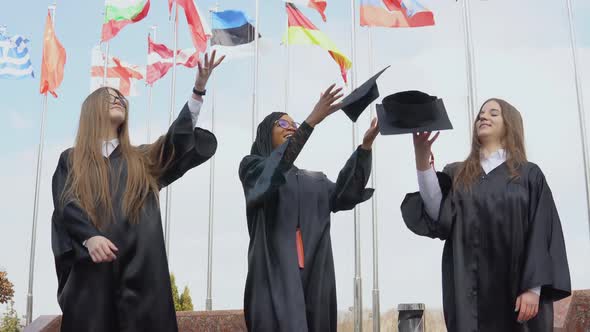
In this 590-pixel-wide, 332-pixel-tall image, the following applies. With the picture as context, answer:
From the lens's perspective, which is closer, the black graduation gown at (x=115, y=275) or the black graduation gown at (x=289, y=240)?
the black graduation gown at (x=115, y=275)

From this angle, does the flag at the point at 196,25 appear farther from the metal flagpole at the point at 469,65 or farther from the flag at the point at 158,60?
the metal flagpole at the point at 469,65

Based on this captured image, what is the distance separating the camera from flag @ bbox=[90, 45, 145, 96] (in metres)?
16.1

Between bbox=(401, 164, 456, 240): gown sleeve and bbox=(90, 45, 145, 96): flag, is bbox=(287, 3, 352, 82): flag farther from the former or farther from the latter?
bbox=(401, 164, 456, 240): gown sleeve

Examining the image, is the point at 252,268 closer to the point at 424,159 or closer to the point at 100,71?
the point at 424,159

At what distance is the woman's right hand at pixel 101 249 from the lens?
3977 mm

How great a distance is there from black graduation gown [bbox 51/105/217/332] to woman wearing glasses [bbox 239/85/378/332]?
0.68 metres

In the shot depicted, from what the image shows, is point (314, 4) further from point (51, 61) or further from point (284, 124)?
point (284, 124)

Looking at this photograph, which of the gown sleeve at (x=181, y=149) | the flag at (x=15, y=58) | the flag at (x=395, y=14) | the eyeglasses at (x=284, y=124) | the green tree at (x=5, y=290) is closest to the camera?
the gown sleeve at (x=181, y=149)

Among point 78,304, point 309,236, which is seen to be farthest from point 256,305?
point 78,304

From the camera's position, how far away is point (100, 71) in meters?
16.1

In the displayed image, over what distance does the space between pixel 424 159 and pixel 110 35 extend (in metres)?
11.5

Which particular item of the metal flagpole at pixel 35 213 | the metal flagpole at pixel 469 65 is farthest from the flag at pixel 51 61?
the metal flagpole at pixel 469 65

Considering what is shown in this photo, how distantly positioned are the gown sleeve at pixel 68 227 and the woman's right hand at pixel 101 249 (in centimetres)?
→ 10

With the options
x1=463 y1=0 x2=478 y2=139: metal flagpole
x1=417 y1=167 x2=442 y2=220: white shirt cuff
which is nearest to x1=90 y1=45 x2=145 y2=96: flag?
x1=463 y1=0 x2=478 y2=139: metal flagpole
